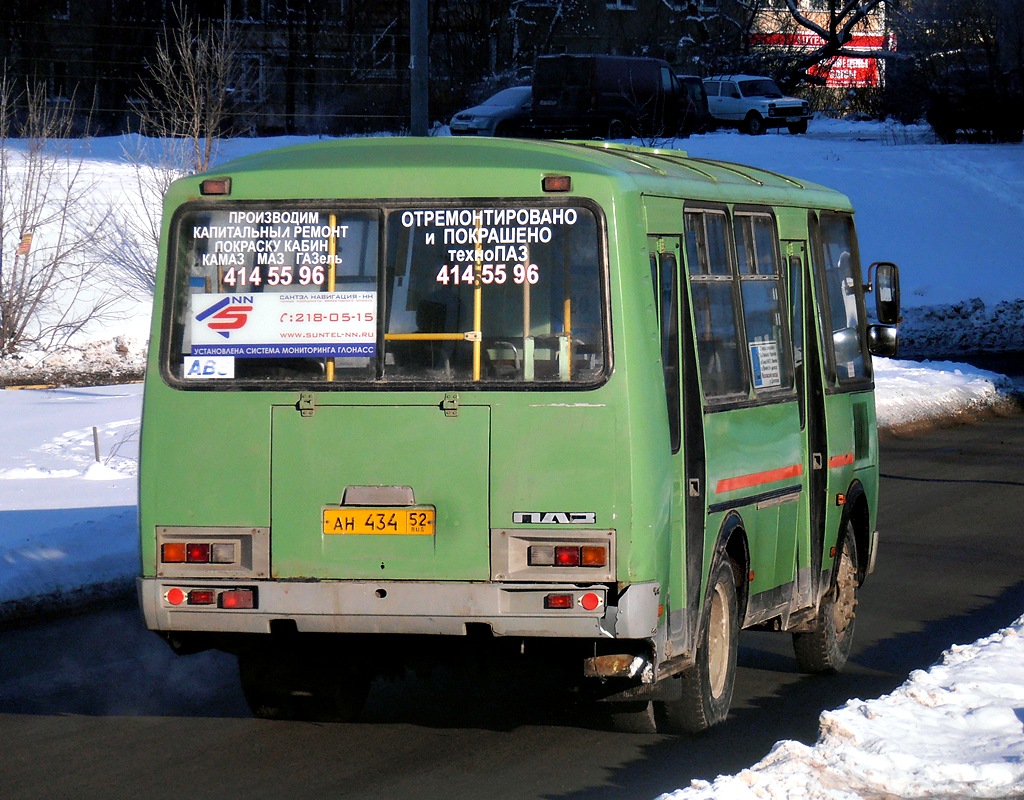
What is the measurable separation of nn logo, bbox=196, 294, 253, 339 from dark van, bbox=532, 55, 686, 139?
121 feet

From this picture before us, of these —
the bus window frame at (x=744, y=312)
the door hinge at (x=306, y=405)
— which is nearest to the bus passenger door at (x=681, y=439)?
the bus window frame at (x=744, y=312)

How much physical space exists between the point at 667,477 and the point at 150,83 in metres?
47.0

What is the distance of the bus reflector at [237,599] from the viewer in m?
6.69

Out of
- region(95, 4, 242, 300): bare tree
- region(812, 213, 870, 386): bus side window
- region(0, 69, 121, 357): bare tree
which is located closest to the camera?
region(812, 213, 870, 386): bus side window

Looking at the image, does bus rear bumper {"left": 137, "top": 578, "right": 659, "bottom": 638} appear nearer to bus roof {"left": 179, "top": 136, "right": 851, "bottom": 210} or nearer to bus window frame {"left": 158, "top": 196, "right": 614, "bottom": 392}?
bus window frame {"left": 158, "top": 196, "right": 614, "bottom": 392}

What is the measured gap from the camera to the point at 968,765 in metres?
6.20

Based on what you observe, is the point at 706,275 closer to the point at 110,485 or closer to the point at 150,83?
the point at 110,485

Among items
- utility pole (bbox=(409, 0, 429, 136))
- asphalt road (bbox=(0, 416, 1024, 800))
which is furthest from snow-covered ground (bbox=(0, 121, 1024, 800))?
utility pole (bbox=(409, 0, 429, 136))

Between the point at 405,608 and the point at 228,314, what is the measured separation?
1399mm

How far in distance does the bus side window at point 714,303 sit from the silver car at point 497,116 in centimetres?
3672

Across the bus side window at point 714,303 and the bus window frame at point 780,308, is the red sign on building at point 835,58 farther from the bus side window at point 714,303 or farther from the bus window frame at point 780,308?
the bus side window at point 714,303

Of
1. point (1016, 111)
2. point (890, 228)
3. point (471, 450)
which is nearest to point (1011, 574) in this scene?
point (471, 450)

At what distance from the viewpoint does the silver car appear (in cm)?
4434

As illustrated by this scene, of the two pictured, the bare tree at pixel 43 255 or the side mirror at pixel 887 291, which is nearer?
the side mirror at pixel 887 291
